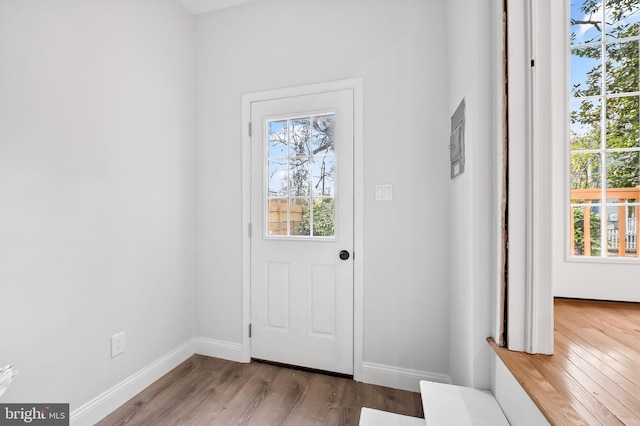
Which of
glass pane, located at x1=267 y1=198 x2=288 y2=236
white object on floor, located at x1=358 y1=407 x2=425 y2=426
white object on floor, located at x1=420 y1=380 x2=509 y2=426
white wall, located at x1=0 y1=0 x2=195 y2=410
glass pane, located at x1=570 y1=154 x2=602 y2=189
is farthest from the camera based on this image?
glass pane, located at x1=267 y1=198 x2=288 y2=236

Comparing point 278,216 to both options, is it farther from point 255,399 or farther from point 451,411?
point 451,411

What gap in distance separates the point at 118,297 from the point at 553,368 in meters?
2.22

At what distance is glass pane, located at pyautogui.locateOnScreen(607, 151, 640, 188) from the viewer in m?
1.76

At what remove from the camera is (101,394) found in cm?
164

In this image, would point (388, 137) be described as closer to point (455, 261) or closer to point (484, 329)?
point (455, 261)

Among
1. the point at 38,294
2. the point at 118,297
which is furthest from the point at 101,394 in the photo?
the point at 38,294

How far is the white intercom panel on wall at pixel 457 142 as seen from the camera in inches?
57.2

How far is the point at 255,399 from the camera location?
1.79 m

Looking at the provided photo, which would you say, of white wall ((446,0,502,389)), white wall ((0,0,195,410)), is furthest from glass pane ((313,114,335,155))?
white wall ((0,0,195,410))

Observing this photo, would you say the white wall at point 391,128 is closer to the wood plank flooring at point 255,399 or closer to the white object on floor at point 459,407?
the wood plank flooring at point 255,399

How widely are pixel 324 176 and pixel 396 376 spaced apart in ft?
4.81

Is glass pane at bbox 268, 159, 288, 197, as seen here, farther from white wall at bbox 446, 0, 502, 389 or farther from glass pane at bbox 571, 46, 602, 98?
glass pane at bbox 571, 46, 602, 98

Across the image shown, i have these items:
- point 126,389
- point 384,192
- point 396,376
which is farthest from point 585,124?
point 126,389

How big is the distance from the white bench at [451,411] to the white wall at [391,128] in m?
0.66
